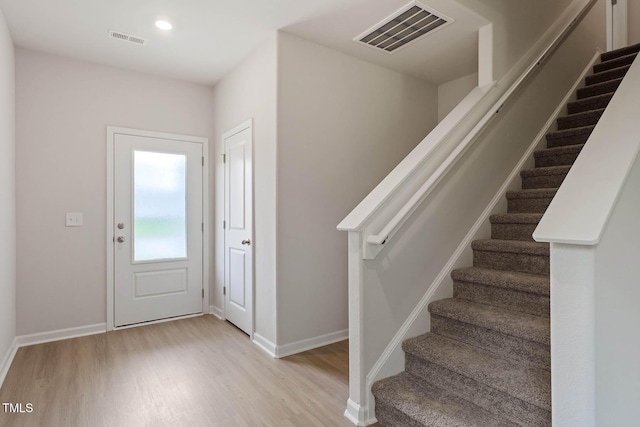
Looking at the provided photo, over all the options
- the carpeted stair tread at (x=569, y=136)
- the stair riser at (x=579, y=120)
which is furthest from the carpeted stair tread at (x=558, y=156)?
the stair riser at (x=579, y=120)

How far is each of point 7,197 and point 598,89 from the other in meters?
5.44

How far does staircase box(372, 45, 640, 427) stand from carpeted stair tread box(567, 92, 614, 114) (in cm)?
108

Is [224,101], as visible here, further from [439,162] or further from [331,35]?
[439,162]

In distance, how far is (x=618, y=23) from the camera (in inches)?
183

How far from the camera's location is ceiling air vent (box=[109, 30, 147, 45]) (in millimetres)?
2949

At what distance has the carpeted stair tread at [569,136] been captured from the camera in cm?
298

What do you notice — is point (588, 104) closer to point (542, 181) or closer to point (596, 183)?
point (542, 181)

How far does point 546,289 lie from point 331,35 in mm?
2528

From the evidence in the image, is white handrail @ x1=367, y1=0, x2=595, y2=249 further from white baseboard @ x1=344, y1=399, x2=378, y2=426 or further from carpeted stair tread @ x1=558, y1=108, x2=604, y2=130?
white baseboard @ x1=344, y1=399, x2=378, y2=426

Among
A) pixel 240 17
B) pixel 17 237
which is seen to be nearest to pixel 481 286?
pixel 240 17

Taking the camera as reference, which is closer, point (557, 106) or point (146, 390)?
point (146, 390)

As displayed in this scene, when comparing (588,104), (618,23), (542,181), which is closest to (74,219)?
(542,181)

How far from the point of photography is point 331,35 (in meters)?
3.03

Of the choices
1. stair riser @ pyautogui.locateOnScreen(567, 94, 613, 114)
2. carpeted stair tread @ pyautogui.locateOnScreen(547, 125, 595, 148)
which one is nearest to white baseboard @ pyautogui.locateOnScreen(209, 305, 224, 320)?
carpeted stair tread @ pyautogui.locateOnScreen(547, 125, 595, 148)
